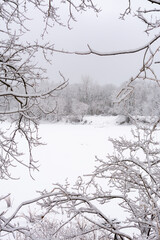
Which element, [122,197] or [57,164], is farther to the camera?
[57,164]

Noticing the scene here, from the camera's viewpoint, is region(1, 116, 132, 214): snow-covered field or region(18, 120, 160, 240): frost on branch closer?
region(18, 120, 160, 240): frost on branch

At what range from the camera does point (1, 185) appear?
37.4ft

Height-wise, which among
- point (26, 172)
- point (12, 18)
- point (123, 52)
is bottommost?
point (26, 172)

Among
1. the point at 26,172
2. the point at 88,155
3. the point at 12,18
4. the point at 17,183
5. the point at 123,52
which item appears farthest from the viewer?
the point at 88,155

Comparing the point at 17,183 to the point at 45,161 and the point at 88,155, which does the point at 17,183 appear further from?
the point at 88,155

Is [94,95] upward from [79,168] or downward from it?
upward

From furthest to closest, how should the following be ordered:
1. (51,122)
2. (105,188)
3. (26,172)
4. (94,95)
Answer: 1. (94,95)
2. (51,122)
3. (26,172)
4. (105,188)

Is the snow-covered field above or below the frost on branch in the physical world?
below

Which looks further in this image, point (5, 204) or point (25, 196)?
point (25, 196)

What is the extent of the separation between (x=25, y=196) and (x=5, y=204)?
133 centimetres

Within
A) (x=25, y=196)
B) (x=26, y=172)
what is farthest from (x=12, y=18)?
(x=26, y=172)

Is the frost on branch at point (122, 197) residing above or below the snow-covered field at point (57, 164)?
above

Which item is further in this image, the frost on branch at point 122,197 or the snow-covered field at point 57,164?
the snow-covered field at point 57,164

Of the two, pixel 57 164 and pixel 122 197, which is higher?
pixel 122 197
